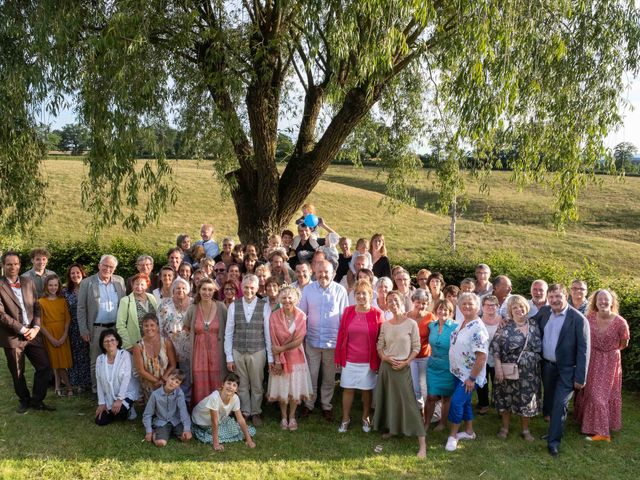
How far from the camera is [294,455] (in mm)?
5629

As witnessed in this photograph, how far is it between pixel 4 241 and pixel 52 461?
11.9m

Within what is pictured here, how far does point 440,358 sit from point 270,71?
18.8 ft

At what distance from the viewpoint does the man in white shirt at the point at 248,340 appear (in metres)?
6.30

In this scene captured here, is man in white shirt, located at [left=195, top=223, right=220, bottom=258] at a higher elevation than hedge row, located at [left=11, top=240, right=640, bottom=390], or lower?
higher

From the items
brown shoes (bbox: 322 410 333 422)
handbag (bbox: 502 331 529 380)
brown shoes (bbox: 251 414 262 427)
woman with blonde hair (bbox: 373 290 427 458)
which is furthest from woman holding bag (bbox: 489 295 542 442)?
brown shoes (bbox: 251 414 262 427)

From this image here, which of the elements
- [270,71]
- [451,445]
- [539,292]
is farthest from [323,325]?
[270,71]

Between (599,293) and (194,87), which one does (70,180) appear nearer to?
(194,87)

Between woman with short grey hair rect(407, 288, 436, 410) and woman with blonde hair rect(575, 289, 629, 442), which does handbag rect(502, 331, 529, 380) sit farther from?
woman with blonde hair rect(575, 289, 629, 442)

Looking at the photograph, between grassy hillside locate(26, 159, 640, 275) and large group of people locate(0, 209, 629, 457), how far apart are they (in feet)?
48.1

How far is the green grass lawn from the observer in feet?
17.1

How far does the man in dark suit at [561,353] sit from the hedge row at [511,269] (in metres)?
2.64

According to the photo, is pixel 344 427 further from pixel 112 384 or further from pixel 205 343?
pixel 112 384

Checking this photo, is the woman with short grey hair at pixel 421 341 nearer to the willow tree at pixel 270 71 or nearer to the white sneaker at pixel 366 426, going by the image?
the white sneaker at pixel 366 426

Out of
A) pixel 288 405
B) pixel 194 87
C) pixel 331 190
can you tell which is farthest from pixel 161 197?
pixel 331 190
